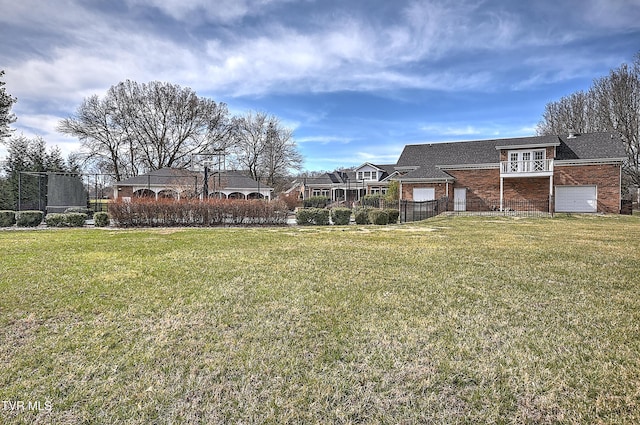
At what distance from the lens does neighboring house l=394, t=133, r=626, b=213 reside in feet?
73.3

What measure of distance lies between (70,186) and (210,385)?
23979 mm

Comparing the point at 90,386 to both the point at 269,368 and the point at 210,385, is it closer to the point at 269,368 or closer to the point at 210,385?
the point at 210,385

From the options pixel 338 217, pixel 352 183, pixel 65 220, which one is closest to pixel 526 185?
pixel 338 217

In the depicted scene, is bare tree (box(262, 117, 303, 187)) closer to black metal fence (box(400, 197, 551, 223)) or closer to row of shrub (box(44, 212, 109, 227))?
black metal fence (box(400, 197, 551, 223))

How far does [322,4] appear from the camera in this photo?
909 centimetres

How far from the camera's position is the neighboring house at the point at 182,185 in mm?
26984

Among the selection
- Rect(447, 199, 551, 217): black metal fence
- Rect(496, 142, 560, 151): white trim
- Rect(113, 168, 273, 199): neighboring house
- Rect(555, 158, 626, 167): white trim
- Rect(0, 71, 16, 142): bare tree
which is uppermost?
Rect(0, 71, 16, 142): bare tree

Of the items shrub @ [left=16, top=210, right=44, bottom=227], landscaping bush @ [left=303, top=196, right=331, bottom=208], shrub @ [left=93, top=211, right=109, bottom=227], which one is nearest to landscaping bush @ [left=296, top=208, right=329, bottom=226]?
shrub @ [left=93, top=211, right=109, bottom=227]

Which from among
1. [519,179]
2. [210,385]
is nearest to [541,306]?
[210,385]

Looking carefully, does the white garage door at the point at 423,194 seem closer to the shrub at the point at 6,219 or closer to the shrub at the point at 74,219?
the shrub at the point at 74,219

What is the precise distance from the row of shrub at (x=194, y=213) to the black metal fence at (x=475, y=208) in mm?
6939

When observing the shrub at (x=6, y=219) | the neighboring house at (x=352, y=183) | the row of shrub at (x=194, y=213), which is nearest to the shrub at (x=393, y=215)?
the row of shrub at (x=194, y=213)

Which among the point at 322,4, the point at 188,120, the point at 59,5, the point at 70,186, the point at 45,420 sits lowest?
the point at 45,420

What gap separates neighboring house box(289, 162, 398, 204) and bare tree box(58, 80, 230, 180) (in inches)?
535
